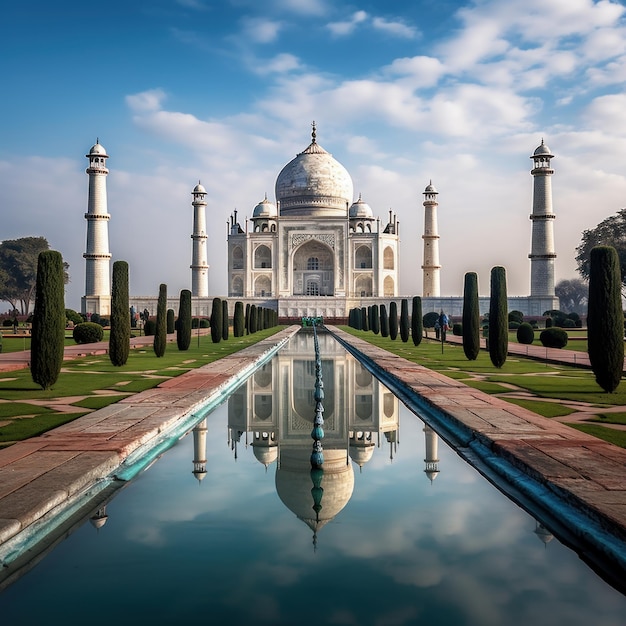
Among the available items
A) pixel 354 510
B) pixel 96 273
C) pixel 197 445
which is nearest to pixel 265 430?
pixel 197 445

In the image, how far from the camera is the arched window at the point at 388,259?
38.5 metres

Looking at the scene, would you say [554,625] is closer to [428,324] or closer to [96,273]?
[428,324]

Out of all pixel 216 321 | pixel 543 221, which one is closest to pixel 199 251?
pixel 543 221

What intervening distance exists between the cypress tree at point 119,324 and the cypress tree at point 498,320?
4.82 m

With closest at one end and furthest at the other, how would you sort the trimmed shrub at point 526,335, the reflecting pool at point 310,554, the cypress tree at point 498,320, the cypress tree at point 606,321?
1. the reflecting pool at point 310,554
2. the cypress tree at point 606,321
3. the cypress tree at point 498,320
4. the trimmed shrub at point 526,335

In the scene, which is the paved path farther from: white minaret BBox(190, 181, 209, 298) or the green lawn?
white minaret BBox(190, 181, 209, 298)

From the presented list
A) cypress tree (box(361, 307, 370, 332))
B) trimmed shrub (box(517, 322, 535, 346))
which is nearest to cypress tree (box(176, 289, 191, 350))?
trimmed shrub (box(517, 322, 535, 346))

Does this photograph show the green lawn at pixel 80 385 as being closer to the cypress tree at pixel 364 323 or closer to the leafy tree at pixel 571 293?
the cypress tree at pixel 364 323

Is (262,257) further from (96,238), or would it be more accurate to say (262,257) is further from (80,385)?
(80,385)

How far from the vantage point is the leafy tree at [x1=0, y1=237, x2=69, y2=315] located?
39.8m

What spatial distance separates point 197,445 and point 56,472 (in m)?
1.19

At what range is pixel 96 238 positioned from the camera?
102ft

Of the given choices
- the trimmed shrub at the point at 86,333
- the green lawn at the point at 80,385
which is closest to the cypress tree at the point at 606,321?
the green lawn at the point at 80,385

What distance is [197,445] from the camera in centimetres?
421
